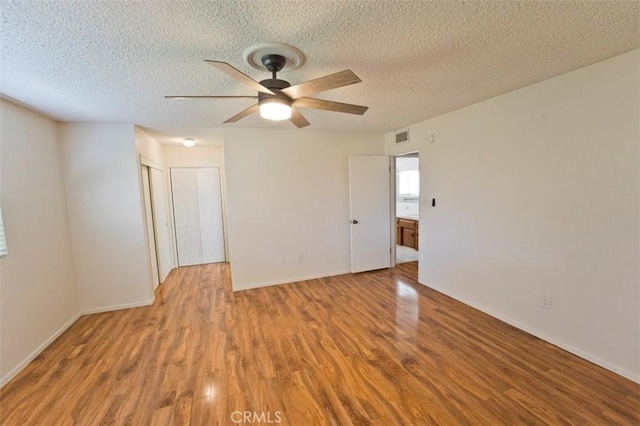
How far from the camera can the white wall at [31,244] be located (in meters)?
2.27

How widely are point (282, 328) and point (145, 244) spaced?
2.14m

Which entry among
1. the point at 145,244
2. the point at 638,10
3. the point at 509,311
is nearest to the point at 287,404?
the point at 509,311

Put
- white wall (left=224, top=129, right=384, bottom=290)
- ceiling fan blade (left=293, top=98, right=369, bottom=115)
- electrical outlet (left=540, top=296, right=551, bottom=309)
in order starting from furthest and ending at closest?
1. white wall (left=224, top=129, right=384, bottom=290)
2. electrical outlet (left=540, top=296, right=551, bottom=309)
3. ceiling fan blade (left=293, top=98, right=369, bottom=115)

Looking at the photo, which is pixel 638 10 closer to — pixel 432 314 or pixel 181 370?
pixel 432 314

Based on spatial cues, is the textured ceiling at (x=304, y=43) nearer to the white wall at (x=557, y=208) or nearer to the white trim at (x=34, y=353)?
the white wall at (x=557, y=208)

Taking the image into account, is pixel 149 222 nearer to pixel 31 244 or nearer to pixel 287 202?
pixel 31 244

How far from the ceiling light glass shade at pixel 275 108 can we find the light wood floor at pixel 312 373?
6.43ft

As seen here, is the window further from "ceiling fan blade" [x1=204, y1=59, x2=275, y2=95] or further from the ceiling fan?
"ceiling fan blade" [x1=204, y1=59, x2=275, y2=95]

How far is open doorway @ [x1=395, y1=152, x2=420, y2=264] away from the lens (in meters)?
5.72

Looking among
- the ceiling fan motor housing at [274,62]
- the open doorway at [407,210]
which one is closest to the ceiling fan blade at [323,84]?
the ceiling fan motor housing at [274,62]

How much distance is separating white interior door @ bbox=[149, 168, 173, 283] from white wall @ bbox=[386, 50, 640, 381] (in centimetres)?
427

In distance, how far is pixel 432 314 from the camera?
3033 mm

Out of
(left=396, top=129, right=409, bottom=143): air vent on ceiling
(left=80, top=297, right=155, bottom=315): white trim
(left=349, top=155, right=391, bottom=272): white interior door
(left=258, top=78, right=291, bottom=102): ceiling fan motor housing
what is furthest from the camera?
(left=349, top=155, right=391, bottom=272): white interior door

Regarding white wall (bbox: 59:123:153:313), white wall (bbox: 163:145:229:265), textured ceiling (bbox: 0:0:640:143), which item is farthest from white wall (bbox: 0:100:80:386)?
white wall (bbox: 163:145:229:265)
